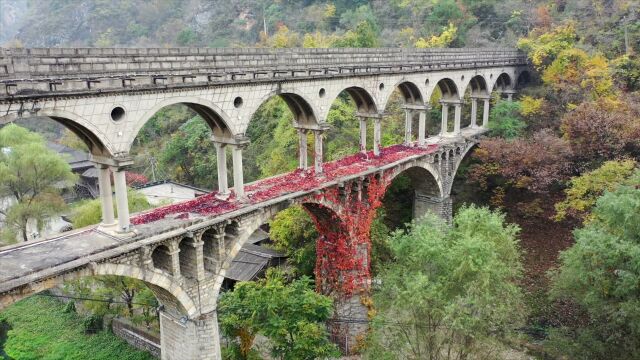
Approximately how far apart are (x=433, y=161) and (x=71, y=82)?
2506cm

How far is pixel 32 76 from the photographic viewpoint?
16.8 metres

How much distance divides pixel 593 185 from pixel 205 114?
2144 cm

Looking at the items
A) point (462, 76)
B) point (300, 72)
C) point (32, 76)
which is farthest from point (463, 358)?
point (462, 76)

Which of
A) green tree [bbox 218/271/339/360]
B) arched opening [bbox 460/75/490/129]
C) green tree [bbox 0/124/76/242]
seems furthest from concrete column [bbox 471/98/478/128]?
green tree [bbox 0/124/76/242]

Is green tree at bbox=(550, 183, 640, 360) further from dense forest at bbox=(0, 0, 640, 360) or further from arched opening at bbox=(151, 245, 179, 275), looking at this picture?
arched opening at bbox=(151, 245, 179, 275)

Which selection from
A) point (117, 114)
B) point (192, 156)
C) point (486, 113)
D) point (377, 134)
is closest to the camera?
point (117, 114)

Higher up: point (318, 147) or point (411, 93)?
point (411, 93)

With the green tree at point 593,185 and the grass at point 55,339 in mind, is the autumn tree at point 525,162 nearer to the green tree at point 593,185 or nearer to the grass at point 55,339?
the green tree at point 593,185

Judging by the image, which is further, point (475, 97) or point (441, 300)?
point (475, 97)

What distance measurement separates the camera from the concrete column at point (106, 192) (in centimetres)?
1833

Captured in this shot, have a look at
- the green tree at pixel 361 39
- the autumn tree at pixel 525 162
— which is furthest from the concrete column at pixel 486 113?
the green tree at pixel 361 39

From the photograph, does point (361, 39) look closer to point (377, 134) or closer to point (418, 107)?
point (418, 107)

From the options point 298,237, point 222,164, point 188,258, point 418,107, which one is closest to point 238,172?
point 222,164

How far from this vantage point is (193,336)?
2064cm
